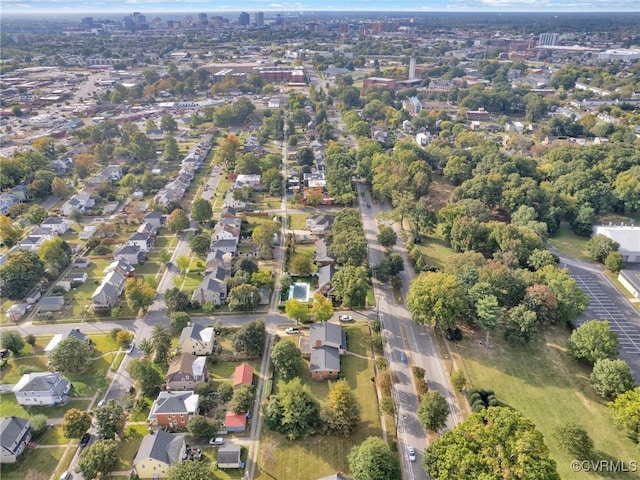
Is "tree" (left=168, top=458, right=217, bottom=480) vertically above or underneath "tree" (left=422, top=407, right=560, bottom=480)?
underneath

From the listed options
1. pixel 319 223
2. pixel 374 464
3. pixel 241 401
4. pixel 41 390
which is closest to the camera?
pixel 374 464

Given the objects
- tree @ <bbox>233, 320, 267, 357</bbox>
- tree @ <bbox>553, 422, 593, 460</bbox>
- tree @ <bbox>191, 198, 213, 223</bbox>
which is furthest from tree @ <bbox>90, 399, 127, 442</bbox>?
tree @ <bbox>191, 198, 213, 223</bbox>

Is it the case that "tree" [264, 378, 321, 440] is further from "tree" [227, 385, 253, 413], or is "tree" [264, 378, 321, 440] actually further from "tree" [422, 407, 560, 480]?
"tree" [422, 407, 560, 480]

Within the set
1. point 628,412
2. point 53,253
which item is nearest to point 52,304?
point 53,253

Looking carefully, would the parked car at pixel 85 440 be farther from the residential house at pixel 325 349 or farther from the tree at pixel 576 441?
the tree at pixel 576 441
